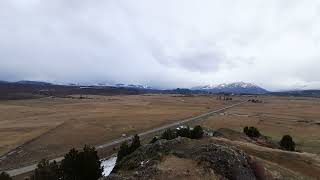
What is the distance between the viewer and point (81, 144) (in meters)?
87.8

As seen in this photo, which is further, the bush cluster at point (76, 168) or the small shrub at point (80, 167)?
the small shrub at point (80, 167)

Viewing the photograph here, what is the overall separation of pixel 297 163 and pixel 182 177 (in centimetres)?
1682

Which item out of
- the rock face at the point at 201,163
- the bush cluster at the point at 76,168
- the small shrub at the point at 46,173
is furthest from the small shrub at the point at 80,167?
the rock face at the point at 201,163

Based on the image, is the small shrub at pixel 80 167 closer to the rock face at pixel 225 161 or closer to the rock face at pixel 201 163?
the rock face at pixel 201 163

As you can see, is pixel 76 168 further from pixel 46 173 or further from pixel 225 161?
pixel 225 161

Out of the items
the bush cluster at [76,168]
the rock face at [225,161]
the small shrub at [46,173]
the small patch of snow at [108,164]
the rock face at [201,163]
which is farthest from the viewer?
the small patch of snow at [108,164]

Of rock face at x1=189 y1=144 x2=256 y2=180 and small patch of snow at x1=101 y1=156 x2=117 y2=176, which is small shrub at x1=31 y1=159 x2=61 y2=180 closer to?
small patch of snow at x1=101 y1=156 x2=117 y2=176

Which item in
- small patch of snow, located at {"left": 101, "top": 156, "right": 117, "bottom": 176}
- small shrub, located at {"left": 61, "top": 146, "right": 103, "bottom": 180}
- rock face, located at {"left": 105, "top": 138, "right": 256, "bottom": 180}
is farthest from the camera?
small patch of snow, located at {"left": 101, "top": 156, "right": 117, "bottom": 176}

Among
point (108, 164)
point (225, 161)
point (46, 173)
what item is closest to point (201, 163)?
point (225, 161)

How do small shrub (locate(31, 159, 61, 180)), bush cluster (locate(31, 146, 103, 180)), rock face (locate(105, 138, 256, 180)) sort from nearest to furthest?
rock face (locate(105, 138, 256, 180)) < small shrub (locate(31, 159, 61, 180)) < bush cluster (locate(31, 146, 103, 180))

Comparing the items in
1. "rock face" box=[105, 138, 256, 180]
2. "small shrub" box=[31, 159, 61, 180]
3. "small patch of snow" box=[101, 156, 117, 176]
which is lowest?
"small patch of snow" box=[101, 156, 117, 176]

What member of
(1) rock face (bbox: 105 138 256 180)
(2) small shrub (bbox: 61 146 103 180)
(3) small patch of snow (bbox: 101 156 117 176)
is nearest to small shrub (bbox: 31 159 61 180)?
(2) small shrub (bbox: 61 146 103 180)

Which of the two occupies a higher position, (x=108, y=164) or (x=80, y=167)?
(x=80, y=167)

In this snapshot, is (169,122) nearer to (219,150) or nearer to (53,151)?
(53,151)
